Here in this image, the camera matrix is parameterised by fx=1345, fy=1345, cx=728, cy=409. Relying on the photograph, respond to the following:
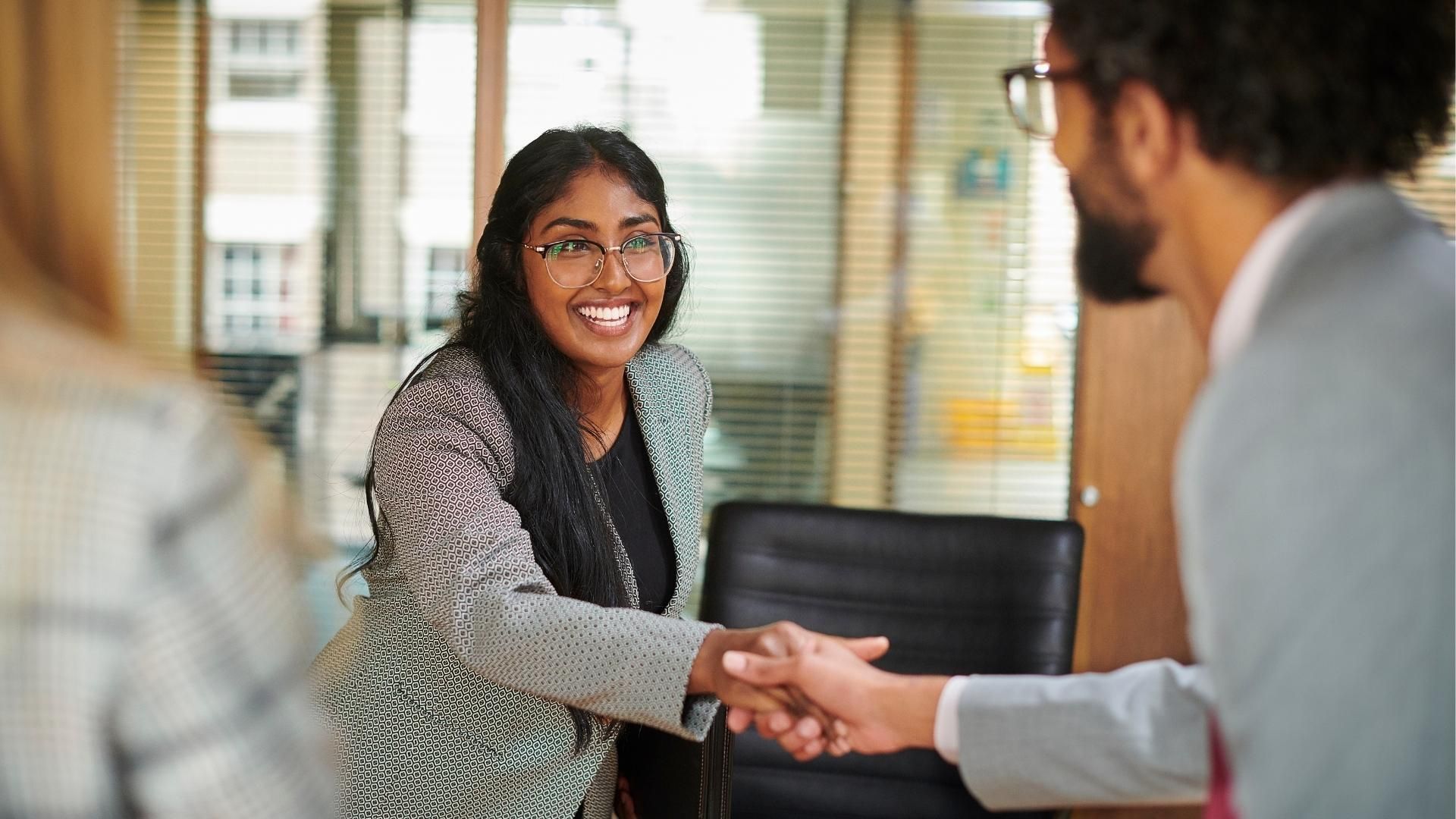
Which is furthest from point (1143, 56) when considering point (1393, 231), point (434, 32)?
point (434, 32)

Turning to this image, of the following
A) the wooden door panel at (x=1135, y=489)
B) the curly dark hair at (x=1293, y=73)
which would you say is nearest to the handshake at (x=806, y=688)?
the curly dark hair at (x=1293, y=73)

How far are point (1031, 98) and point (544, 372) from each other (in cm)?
85

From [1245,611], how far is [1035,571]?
163 centimetres

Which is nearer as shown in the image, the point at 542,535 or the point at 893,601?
the point at 542,535

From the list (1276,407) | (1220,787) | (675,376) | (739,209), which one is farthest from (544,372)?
(739,209)

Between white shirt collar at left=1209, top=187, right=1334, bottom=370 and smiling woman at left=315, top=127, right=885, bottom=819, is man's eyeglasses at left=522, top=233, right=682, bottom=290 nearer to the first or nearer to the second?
smiling woman at left=315, top=127, right=885, bottom=819

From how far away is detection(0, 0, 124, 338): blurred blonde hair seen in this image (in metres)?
0.76

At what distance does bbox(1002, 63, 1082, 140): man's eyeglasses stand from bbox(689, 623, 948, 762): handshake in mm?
733

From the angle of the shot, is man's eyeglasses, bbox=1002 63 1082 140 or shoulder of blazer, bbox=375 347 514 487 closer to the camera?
man's eyeglasses, bbox=1002 63 1082 140

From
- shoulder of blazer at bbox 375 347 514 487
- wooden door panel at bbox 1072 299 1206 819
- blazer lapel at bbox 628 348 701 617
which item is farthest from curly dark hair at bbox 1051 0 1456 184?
wooden door panel at bbox 1072 299 1206 819

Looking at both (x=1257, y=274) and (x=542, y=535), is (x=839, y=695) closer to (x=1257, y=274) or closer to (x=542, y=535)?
(x=542, y=535)

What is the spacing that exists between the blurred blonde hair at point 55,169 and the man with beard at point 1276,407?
69 centimetres

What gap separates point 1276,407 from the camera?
0.82 m

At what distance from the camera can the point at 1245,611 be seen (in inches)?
32.0
